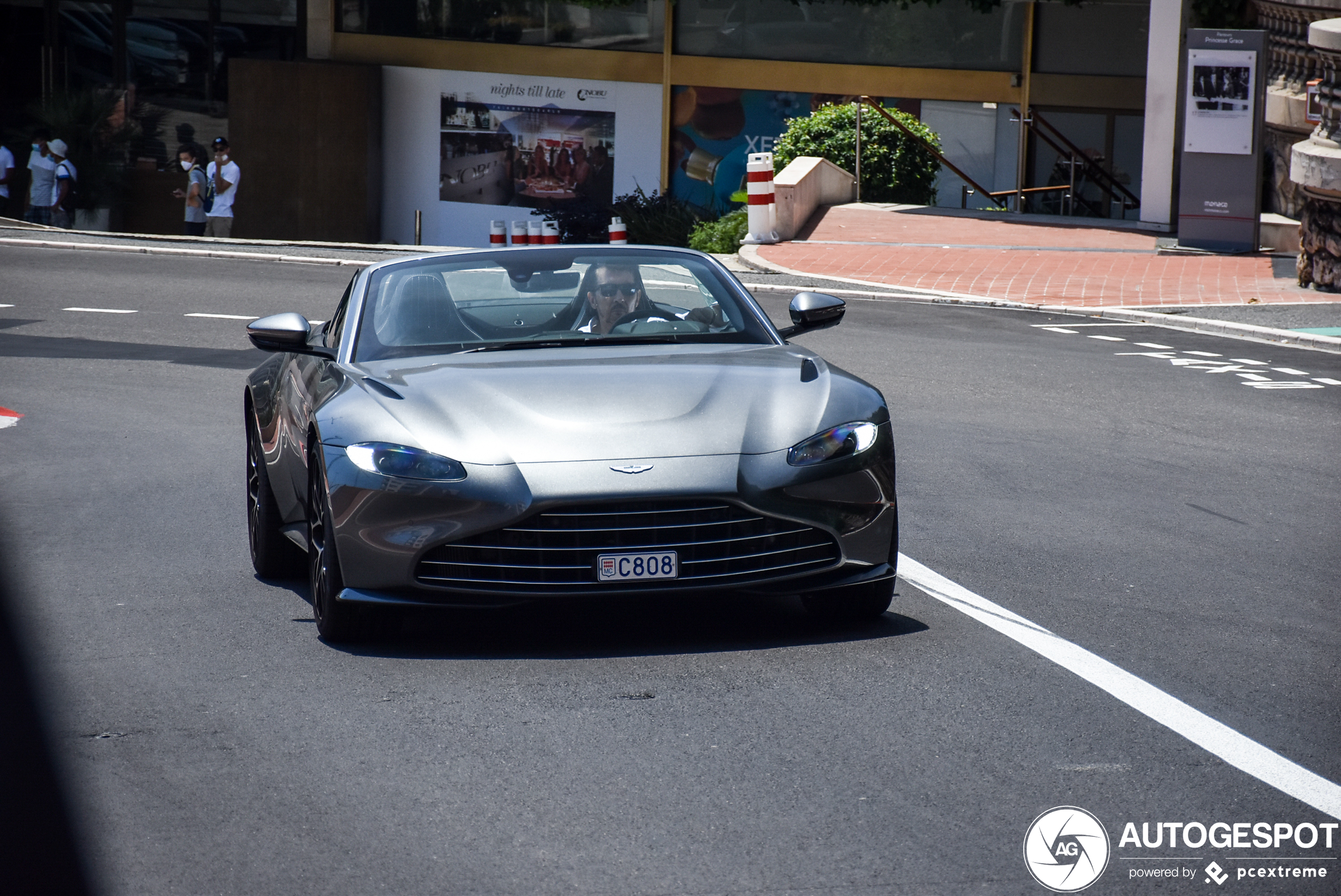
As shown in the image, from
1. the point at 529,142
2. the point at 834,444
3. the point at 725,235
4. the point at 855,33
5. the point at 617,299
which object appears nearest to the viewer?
the point at 834,444

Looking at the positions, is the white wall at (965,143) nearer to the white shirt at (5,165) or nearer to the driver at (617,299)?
the white shirt at (5,165)

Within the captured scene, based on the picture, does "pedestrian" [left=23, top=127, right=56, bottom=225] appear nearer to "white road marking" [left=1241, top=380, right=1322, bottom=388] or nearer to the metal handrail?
the metal handrail

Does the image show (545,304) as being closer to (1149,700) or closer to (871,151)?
(1149,700)

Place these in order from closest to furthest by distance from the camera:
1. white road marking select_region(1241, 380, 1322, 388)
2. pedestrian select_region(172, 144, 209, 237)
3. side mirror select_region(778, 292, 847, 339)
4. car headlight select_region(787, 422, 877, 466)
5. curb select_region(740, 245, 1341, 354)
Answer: car headlight select_region(787, 422, 877, 466)
side mirror select_region(778, 292, 847, 339)
white road marking select_region(1241, 380, 1322, 388)
curb select_region(740, 245, 1341, 354)
pedestrian select_region(172, 144, 209, 237)

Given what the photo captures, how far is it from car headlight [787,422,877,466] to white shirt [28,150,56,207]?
27174mm

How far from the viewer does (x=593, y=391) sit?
237 inches

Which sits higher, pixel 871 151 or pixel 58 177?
pixel 871 151

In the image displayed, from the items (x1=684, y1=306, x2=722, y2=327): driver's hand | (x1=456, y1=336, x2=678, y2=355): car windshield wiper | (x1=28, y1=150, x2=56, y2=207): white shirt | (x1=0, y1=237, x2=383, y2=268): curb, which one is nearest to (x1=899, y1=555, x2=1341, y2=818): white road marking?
(x1=684, y1=306, x2=722, y2=327): driver's hand

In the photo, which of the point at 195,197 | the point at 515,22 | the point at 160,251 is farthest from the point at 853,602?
the point at 515,22

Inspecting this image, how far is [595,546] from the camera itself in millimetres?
5641

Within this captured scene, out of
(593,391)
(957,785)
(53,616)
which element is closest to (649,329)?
(593,391)

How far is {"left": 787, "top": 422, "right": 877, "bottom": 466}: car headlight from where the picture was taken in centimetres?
583

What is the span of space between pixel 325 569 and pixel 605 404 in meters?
1.04

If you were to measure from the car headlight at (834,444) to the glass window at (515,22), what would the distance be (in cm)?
2879
